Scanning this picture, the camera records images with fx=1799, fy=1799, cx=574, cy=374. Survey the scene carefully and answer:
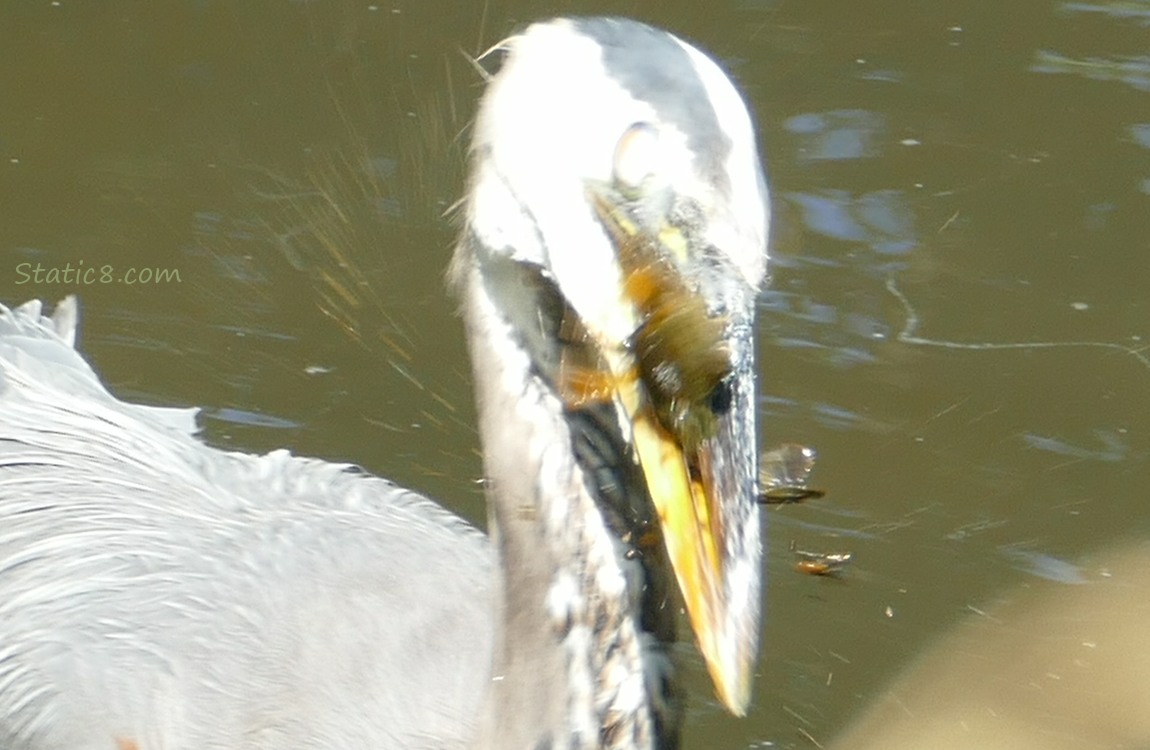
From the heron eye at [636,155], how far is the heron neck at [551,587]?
22 centimetres

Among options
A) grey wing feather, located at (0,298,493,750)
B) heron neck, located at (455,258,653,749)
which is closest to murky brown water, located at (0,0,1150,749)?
grey wing feather, located at (0,298,493,750)

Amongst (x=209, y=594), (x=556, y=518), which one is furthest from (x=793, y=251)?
(x=556, y=518)

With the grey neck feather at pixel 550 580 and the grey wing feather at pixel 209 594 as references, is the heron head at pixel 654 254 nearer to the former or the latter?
the grey neck feather at pixel 550 580

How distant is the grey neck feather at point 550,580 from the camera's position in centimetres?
239

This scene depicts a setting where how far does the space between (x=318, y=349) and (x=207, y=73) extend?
4.63 ft

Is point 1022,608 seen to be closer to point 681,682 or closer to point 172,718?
point 681,682

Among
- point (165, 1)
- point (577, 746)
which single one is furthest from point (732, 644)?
point (165, 1)

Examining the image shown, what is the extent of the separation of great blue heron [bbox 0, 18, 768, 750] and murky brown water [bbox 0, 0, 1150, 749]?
109 centimetres

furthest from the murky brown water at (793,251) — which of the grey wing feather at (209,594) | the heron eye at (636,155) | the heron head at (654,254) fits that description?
the heron eye at (636,155)

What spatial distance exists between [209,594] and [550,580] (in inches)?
31.5

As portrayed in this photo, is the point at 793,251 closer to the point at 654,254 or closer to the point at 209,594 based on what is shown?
the point at 209,594

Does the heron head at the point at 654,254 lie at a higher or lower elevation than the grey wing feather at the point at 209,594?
higher

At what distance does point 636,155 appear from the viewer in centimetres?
230

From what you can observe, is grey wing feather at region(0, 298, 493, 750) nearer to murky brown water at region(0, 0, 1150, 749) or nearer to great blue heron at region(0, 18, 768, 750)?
great blue heron at region(0, 18, 768, 750)
